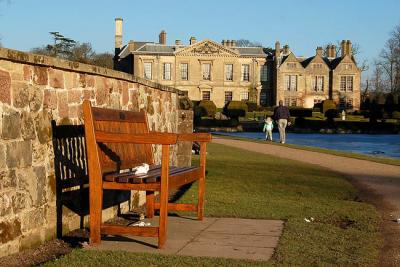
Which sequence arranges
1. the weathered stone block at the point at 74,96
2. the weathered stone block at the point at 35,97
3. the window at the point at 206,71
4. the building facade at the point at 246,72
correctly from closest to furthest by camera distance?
the weathered stone block at the point at 35,97 < the weathered stone block at the point at 74,96 < the building facade at the point at 246,72 < the window at the point at 206,71

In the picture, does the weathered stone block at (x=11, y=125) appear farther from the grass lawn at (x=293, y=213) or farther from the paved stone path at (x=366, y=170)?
the paved stone path at (x=366, y=170)

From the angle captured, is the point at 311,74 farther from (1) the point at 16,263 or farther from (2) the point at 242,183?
(1) the point at 16,263

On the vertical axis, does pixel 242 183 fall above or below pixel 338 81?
below

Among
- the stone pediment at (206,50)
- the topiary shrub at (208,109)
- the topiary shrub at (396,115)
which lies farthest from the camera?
the stone pediment at (206,50)

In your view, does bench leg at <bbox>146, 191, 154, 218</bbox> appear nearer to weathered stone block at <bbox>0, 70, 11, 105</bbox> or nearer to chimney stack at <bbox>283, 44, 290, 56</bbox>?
weathered stone block at <bbox>0, 70, 11, 105</bbox>

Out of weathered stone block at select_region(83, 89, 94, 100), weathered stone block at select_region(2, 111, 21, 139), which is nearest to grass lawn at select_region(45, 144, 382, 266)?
weathered stone block at select_region(2, 111, 21, 139)

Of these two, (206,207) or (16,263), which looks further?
(206,207)

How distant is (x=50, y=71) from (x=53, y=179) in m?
0.96

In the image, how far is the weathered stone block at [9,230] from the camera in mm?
4727

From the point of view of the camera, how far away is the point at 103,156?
5840 mm

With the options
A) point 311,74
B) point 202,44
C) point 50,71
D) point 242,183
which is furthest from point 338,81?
point 50,71

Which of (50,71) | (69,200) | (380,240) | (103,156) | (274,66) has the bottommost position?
(380,240)

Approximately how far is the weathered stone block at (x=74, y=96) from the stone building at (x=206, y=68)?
77.2 m

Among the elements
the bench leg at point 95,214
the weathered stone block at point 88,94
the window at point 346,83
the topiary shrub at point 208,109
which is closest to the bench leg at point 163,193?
the bench leg at point 95,214
